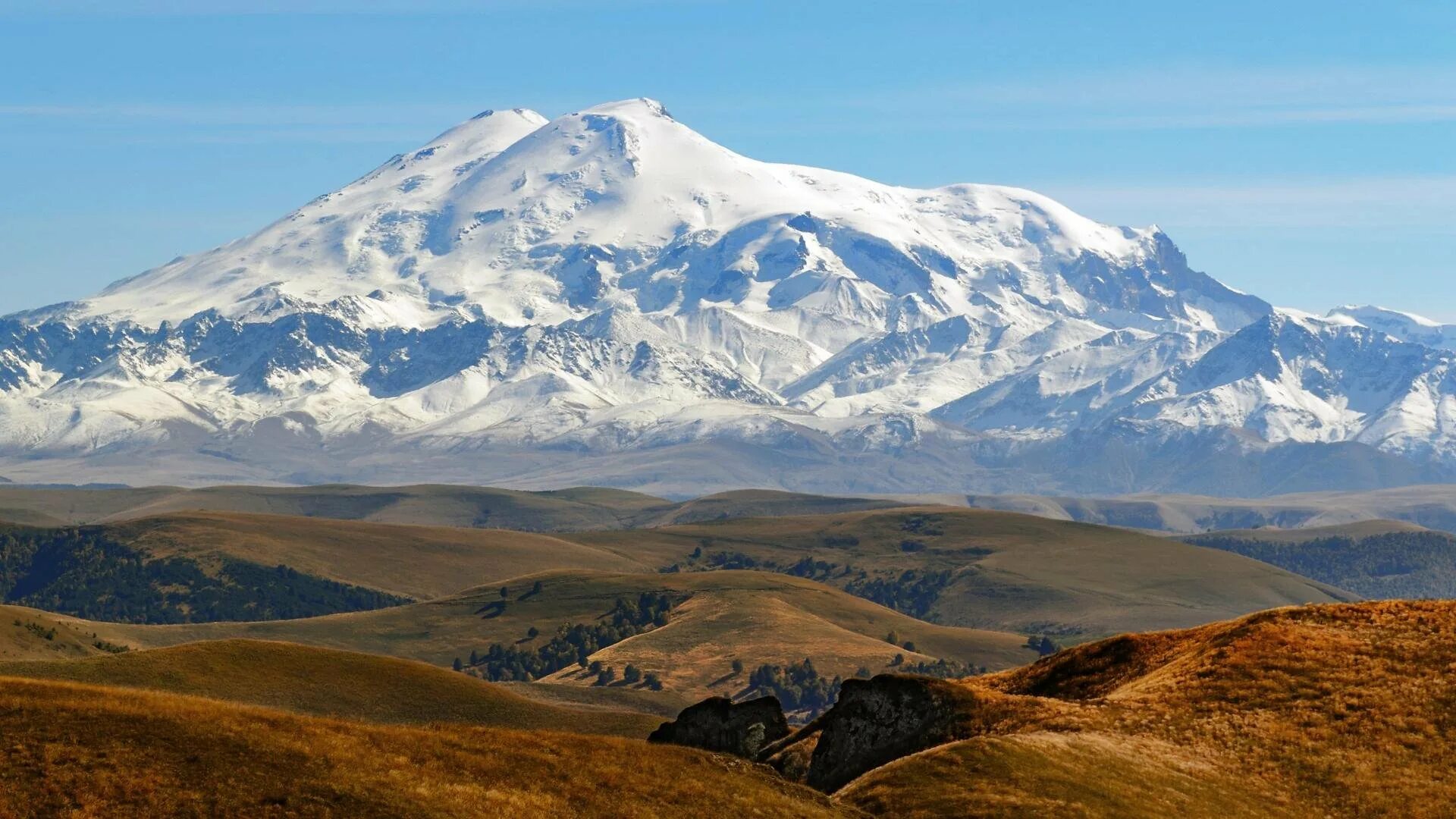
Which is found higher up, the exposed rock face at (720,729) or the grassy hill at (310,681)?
the exposed rock face at (720,729)

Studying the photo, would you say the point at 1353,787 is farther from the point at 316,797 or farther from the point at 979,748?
the point at 316,797

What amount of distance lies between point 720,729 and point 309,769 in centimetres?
2415

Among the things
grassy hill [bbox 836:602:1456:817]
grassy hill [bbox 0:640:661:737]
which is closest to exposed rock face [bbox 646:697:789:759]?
grassy hill [bbox 836:602:1456:817]

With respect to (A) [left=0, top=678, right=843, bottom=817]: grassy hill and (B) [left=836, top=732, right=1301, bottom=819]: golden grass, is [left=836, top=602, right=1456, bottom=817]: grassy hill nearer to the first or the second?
(B) [left=836, top=732, right=1301, bottom=819]: golden grass

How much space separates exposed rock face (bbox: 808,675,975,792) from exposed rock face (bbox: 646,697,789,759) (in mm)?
3053

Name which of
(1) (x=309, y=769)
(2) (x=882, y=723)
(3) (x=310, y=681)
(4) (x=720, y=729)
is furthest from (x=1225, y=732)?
(3) (x=310, y=681)

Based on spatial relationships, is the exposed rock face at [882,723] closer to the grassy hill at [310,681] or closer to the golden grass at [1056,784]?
the golden grass at [1056,784]

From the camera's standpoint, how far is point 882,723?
2960 inches

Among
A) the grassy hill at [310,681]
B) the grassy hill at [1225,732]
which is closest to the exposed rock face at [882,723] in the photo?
the grassy hill at [1225,732]

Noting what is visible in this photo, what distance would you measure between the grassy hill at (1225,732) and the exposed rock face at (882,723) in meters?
1.47

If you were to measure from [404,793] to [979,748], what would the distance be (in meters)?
21.2

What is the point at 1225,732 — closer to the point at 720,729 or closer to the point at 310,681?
the point at 720,729

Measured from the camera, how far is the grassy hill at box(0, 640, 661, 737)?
13575 cm

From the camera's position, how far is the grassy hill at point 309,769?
53.1 metres
